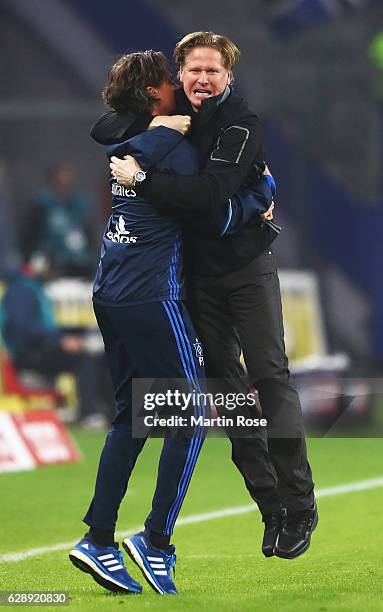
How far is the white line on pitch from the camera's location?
7.29m

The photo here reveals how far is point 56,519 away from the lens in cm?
859

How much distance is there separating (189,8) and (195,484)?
1107 cm

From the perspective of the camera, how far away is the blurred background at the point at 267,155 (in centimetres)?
1540

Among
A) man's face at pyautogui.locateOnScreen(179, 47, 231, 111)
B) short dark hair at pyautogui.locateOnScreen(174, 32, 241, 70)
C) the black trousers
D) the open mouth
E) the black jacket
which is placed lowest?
the black trousers

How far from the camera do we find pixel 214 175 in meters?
5.89

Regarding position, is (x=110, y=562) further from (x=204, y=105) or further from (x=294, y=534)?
(x=204, y=105)

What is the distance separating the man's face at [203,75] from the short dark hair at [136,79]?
129 mm

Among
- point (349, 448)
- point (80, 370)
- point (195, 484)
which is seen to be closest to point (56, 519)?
point (195, 484)

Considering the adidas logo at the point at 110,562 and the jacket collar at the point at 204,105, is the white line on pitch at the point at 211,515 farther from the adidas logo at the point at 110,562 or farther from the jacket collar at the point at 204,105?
the jacket collar at the point at 204,105

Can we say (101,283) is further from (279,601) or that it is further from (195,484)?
(195,484)

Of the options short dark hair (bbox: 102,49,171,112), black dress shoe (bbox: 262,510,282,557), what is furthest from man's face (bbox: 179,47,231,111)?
black dress shoe (bbox: 262,510,282,557)

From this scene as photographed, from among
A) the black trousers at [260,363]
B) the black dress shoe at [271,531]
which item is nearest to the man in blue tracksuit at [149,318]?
the black trousers at [260,363]

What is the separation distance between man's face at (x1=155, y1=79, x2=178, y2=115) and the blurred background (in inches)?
318

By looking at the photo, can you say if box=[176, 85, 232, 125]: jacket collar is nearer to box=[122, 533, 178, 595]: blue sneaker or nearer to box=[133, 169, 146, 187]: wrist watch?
box=[133, 169, 146, 187]: wrist watch
